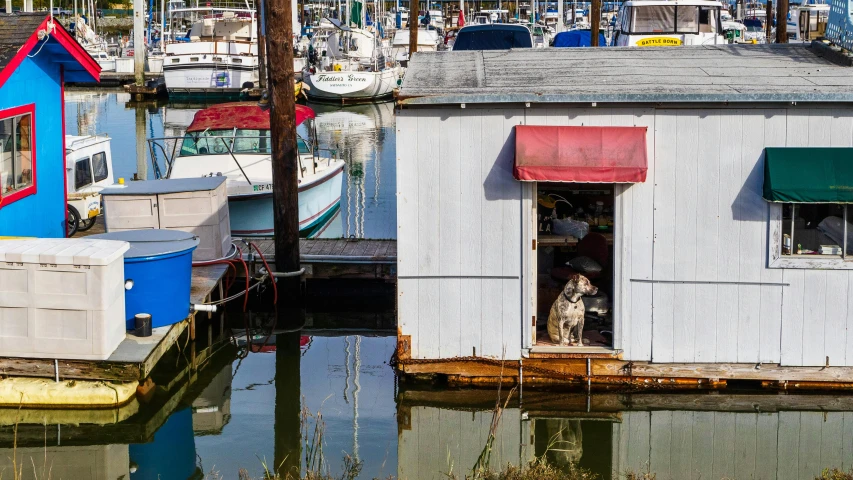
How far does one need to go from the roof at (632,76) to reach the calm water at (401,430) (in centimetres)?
308

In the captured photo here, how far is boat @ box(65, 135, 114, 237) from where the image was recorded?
17.6m

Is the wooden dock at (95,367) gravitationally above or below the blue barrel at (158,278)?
below

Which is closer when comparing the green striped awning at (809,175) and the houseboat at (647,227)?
the green striped awning at (809,175)

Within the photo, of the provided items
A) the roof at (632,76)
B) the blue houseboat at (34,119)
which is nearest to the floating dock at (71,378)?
the blue houseboat at (34,119)

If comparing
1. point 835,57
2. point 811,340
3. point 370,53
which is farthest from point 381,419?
point 370,53

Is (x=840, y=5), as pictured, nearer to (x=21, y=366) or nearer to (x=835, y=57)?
(x=835, y=57)

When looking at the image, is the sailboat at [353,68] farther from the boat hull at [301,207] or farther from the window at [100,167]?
the window at [100,167]

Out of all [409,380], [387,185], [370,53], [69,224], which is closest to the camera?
[409,380]

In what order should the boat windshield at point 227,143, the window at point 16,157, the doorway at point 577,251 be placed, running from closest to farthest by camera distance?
1. the doorway at point 577,251
2. the window at point 16,157
3. the boat windshield at point 227,143

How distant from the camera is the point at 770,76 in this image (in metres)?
12.2

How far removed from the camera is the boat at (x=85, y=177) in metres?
17.6

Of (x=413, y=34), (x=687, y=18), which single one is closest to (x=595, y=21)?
(x=687, y=18)

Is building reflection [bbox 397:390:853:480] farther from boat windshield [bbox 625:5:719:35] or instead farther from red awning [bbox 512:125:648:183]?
boat windshield [bbox 625:5:719:35]

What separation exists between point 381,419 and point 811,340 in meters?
4.41
